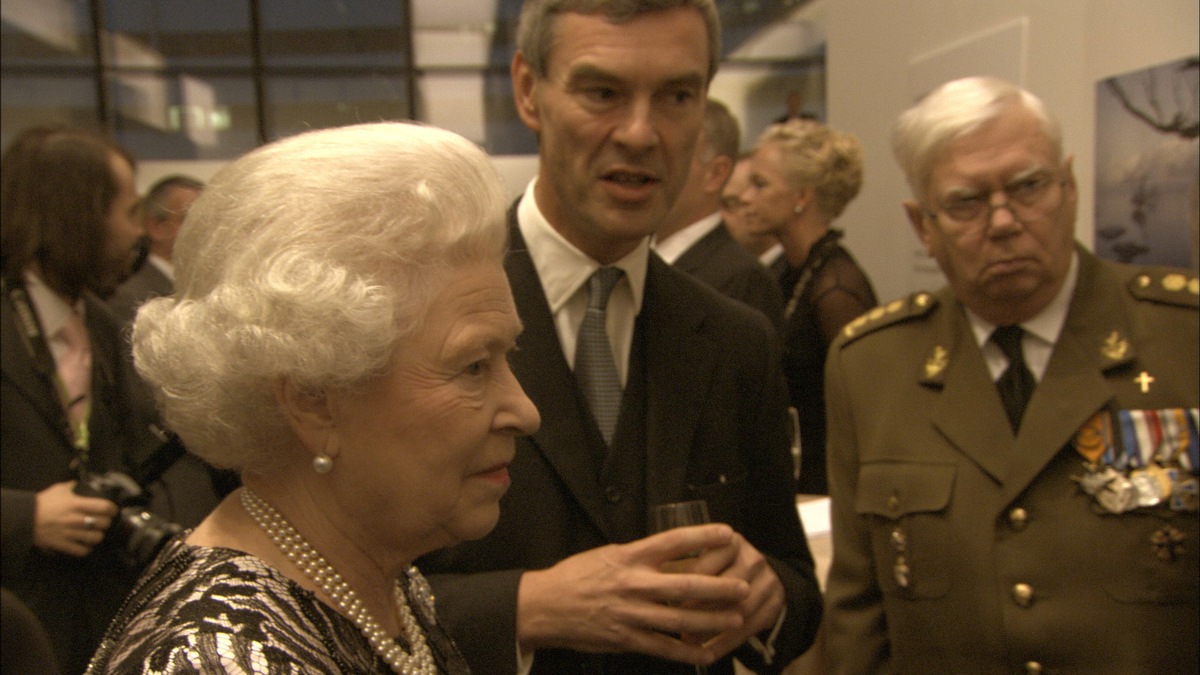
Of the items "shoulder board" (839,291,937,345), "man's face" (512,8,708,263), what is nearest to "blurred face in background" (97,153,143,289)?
"man's face" (512,8,708,263)

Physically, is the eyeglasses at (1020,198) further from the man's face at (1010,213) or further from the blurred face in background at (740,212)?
the blurred face in background at (740,212)

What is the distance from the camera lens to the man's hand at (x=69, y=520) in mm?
2631

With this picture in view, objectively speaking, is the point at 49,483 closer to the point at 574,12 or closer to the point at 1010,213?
the point at 574,12

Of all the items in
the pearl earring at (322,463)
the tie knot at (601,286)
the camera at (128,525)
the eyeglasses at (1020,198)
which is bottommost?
the camera at (128,525)

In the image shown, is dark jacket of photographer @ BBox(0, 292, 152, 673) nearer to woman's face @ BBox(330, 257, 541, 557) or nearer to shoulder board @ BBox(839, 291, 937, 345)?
woman's face @ BBox(330, 257, 541, 557)

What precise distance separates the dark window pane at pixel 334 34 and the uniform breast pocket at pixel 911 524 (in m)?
6.83

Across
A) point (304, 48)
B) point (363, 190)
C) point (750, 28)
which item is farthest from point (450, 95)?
point (363, 190)

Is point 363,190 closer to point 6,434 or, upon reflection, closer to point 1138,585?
point 1138,585

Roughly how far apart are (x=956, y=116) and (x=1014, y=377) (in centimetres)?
56

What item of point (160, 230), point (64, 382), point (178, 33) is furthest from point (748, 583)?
point (178, 33)

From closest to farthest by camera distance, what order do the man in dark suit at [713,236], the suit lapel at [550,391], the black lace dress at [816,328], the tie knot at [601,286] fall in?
the suit lapel at [550,391] < the tie knot at [601,286] < the man in dark suit at [713,236] < the black lace dress at [816,328]

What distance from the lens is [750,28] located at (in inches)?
294

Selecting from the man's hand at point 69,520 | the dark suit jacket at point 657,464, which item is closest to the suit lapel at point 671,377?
the dark suit jacket at point 657,464

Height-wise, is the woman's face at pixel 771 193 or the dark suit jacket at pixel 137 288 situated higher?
the woman's face at pixel 771 193
